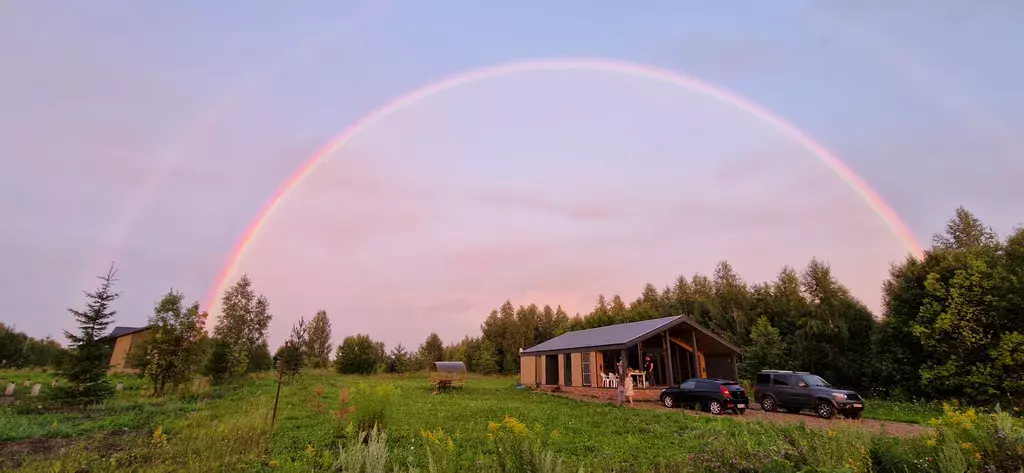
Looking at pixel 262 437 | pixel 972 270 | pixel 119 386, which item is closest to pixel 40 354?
pixel 119 386

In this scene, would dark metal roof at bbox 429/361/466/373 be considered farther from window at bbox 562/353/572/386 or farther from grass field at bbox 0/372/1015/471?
grass field at bbox 0/372/1015/471

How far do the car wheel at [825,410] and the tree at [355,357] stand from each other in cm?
4059

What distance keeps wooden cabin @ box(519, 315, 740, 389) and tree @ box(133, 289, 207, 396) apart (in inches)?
829

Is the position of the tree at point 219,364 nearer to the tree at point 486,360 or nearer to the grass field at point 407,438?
the grass field at point 407,438

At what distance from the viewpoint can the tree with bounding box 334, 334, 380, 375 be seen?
4600 centimetres

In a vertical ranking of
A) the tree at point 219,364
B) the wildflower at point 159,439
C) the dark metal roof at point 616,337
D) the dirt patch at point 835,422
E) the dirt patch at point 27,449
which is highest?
the dark metal roof at point 616,337

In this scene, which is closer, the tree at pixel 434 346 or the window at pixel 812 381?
the window at pixel 812 381

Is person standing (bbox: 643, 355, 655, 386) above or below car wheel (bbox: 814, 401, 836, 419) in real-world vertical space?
above

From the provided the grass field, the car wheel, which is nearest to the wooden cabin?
the car wheel

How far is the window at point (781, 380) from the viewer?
19047 millimetres

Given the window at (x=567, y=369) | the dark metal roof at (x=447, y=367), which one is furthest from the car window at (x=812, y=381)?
the dark metal roof at (x=447, y=367)

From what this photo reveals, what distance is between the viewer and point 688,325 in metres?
26.9

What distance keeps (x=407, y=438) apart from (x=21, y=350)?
5982 cm

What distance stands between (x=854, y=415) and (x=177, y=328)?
3034cm
